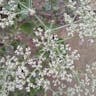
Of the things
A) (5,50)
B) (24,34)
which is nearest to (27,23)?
(24,34)

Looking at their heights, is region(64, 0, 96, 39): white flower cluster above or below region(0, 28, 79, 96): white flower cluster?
above

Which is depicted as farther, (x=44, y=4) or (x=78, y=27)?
(x=44, y=4)

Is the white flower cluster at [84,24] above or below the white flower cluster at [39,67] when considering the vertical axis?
above

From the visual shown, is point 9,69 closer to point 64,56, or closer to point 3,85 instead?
point 3,85

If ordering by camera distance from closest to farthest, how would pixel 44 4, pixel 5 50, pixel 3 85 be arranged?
pixel 3 85
pixel 5 50
pixel 44 4

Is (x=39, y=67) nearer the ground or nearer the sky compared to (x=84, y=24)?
nearer the ground

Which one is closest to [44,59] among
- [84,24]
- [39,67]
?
[39,67]

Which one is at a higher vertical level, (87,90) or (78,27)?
(78,27)

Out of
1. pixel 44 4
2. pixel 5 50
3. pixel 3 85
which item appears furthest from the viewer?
pixel 44 4

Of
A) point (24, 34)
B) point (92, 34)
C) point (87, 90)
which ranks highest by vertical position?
point (92, 34)

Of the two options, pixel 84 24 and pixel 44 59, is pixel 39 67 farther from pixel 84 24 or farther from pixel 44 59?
pixel 84 24

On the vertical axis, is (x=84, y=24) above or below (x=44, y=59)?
above
